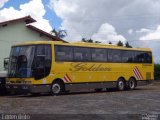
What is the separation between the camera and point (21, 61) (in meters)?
24.5

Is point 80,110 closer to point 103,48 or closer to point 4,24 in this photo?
point 103,48

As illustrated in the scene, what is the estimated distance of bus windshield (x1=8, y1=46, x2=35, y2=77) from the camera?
952 inches

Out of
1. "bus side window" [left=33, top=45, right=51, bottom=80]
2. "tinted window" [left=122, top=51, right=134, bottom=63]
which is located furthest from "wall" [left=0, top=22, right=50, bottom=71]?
"bus side window" [left=33, top=45, right=51, bottom=80]

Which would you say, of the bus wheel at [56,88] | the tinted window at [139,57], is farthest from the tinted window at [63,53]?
the tinted window at [139,57]

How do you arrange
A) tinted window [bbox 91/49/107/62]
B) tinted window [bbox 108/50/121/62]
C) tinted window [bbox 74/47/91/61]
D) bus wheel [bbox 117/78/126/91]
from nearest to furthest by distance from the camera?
tinted window [bbox 74/47/91/61] < tinted window [bbox 91/49/107/62] < tinted window [bbox 108/50/121/62] < bus wheel [bbox 117/78/126/91]

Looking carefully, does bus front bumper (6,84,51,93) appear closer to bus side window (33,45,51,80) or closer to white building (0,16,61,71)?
bus side window (33,45,51,80)

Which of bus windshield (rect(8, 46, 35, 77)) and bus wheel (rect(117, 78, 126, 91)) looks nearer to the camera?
bus windshield (rect(8, 46, 35, 77))

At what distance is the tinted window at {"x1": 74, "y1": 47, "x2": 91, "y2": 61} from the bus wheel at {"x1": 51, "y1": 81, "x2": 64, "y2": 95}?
6.45ft

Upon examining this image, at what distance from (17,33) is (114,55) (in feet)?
30.7

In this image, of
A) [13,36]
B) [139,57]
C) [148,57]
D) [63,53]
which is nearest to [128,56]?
[139,57]

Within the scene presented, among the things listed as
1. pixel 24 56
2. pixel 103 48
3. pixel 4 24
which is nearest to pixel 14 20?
pixel 4 24

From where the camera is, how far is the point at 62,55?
2589cm

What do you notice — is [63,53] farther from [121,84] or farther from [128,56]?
[128,56]

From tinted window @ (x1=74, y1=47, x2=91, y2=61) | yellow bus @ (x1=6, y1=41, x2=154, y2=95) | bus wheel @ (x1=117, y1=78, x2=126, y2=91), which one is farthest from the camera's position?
bus wheel @ (x1=117, y1=78, x2=126, y2=91)
